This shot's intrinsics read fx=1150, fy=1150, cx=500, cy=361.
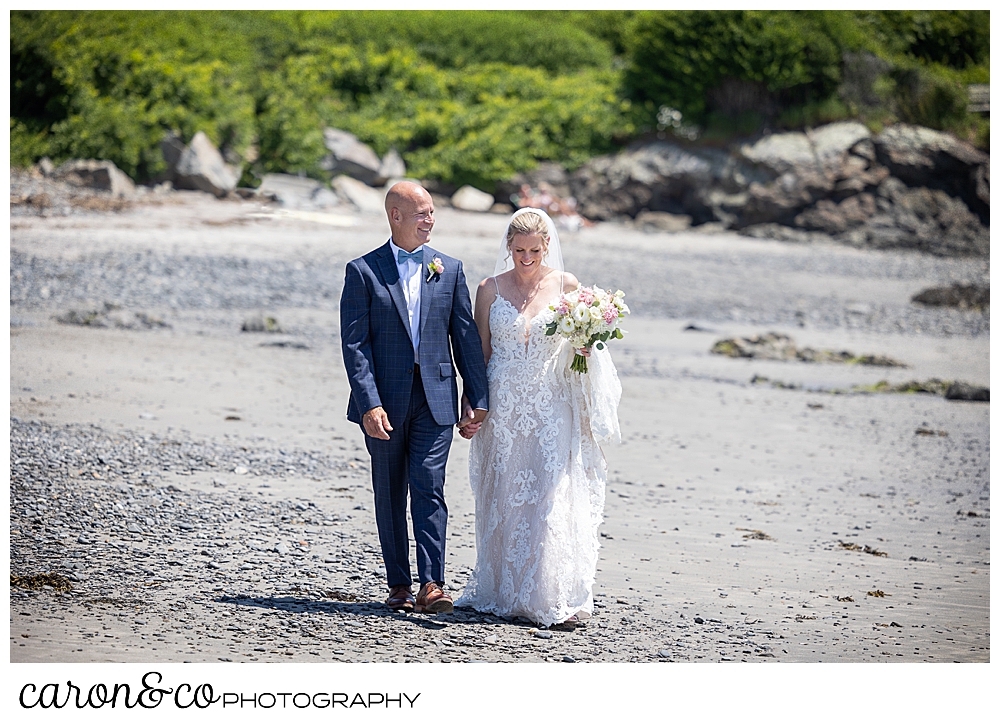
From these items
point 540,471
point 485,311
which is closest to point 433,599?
point 540,471

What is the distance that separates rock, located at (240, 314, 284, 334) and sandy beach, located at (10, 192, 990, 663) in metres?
0.12

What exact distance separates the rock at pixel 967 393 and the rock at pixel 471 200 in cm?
1169

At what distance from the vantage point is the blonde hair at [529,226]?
4.37 metres

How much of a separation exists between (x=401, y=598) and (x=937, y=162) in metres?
20.6

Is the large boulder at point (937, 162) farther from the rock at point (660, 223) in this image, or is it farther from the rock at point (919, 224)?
the rock at point (660, 223)

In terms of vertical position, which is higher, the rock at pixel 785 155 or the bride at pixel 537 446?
the rock at pixel 785 155

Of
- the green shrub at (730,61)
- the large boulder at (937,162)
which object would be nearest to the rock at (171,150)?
the green shrub at (730,61)

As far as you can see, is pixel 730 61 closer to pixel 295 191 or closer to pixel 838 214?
pixel 838 214

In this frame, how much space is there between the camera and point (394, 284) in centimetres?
431

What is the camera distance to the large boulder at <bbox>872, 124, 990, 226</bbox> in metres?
22.1

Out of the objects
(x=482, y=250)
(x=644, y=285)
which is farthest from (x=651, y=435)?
(x=482, y=250)

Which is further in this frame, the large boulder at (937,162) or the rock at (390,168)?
the large boulder at (937,162)

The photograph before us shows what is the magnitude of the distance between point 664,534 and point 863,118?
61.3ft
